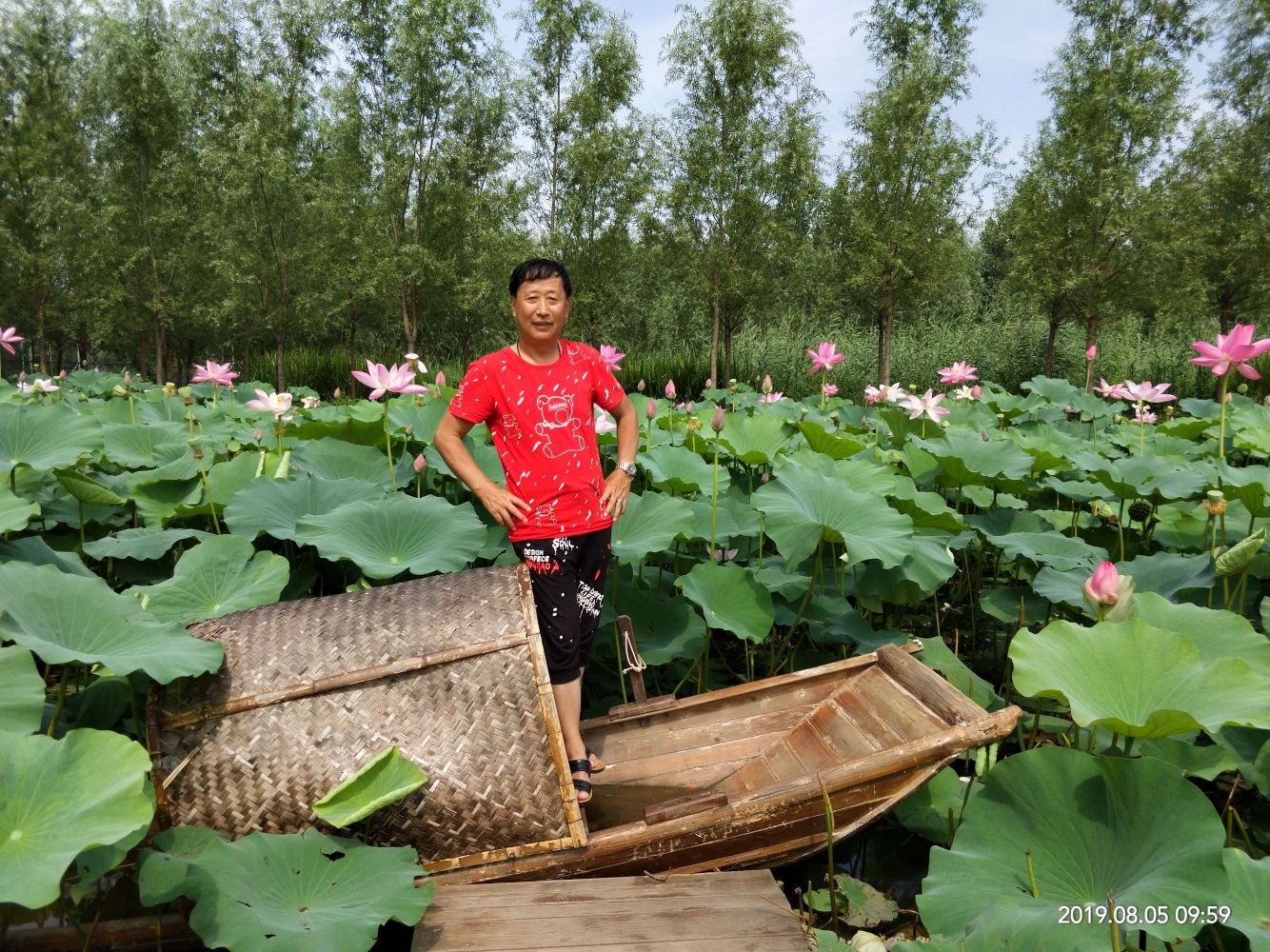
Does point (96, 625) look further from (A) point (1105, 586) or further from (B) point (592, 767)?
(A) point (1105, 586)

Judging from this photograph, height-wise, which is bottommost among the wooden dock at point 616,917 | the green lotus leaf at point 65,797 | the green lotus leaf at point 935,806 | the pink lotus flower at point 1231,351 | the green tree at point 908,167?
the green lotus leaf at point 935,806

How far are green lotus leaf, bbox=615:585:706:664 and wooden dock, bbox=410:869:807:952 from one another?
0.85m

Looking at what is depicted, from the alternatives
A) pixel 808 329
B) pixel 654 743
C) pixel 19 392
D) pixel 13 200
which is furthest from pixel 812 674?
pixel 13 200

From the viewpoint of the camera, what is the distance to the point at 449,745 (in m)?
1.58

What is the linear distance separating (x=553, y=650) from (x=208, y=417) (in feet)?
10.9

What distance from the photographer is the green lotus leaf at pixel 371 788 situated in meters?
1.41

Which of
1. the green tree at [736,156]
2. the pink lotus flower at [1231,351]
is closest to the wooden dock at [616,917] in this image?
the pink lotus flower at [1231,351]

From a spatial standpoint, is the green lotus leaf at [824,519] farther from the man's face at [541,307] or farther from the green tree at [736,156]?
the green tree at [736,156]

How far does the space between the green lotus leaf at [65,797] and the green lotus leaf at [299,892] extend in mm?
214

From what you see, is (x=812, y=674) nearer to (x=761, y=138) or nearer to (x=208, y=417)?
(x=208, y=417)

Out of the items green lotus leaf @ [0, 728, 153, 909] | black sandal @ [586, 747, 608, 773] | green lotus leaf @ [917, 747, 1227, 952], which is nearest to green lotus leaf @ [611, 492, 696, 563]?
black sandal @ [586, 747, 608, 773]

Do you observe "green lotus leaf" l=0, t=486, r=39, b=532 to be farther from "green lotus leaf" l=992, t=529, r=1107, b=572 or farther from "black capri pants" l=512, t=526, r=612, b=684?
"green lotus leaf" l=992, t=529, r=1107, b=572

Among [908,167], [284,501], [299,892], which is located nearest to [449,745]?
[299,892]

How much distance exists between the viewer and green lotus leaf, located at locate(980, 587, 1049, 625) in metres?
2.54
